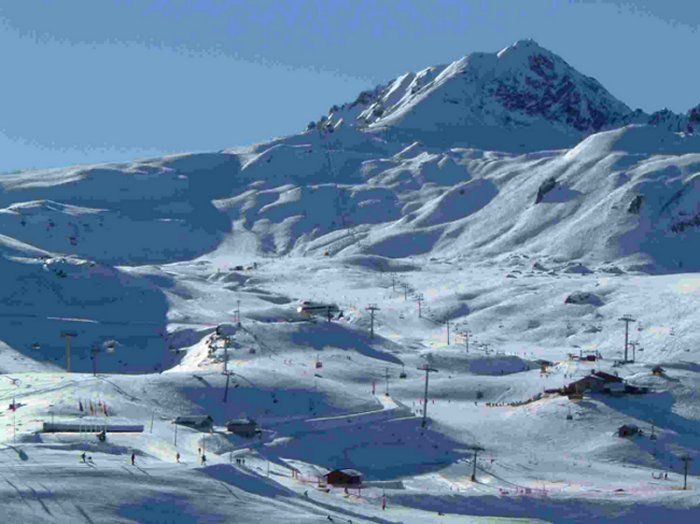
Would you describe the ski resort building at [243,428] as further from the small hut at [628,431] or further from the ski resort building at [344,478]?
the small hut at [628,431]

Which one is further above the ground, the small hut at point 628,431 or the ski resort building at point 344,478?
the small hut at point 628,431

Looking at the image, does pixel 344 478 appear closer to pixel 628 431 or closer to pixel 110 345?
pixel 628 431

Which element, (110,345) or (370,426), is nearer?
(370,426)

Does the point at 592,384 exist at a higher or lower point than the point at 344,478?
higher

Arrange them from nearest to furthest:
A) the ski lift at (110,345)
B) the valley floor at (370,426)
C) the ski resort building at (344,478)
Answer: the valley floor at (370,426)
the ski resort building at (344,478)
the ski lift at (110,345)

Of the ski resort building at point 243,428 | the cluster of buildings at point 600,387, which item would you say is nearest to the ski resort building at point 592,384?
the cluster of buildings at point 600,387

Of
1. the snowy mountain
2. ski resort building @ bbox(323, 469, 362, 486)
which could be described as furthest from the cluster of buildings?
ski resort building @ bbox(323, 469, 362, 486)

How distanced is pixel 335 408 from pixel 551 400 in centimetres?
1738

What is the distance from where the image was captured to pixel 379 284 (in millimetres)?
181125

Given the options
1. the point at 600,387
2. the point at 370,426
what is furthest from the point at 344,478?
the point at 600,387

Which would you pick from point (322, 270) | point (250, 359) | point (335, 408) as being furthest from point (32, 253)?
point (335, 408)

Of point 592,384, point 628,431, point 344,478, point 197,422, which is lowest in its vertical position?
point 344,478

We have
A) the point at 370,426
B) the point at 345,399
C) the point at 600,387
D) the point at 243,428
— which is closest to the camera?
the point at 243,428

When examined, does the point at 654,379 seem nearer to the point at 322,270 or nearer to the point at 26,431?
the point at 26,431
